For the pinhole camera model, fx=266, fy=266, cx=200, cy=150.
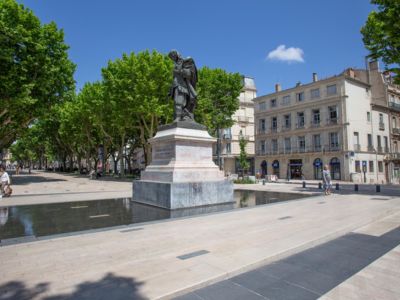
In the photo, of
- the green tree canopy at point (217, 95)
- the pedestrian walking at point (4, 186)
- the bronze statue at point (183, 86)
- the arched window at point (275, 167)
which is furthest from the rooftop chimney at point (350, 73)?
the pedestrian walking at point (4, 186)

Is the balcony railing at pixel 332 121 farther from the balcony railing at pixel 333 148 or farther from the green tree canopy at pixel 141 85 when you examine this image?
the green tree canopy at pixel 141 85

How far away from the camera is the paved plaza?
3381mm

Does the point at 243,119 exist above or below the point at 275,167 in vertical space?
above

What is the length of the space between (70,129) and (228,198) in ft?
131

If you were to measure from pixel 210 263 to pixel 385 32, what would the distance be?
18339 millimetres

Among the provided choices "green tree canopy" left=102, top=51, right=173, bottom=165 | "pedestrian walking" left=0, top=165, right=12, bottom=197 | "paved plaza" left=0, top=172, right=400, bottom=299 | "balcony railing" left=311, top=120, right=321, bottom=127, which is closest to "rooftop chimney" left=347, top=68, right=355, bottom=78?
"balcony railing" left=311, top=120, right=321, bottom=127

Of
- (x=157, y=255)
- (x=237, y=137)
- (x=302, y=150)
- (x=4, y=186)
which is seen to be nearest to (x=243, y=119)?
(x=237, y=137)

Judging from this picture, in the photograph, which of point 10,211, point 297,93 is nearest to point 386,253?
point 10,211

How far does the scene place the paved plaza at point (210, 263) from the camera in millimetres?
3381

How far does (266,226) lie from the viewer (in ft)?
22.2

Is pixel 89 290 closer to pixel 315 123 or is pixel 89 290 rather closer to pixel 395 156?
pixel 315 123

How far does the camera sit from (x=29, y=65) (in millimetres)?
21906

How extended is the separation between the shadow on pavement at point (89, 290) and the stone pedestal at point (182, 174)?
17.7 feet

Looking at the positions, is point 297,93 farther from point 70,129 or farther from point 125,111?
point 70,129
